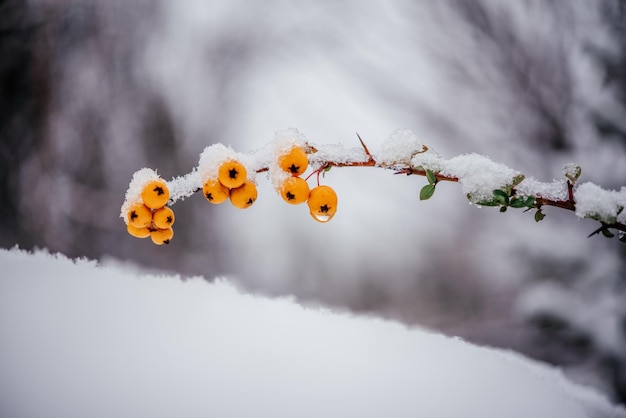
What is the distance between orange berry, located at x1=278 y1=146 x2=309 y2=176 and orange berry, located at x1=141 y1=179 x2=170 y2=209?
17 centimetres

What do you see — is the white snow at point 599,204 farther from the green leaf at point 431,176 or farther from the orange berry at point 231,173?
the orange berry at point 231,173

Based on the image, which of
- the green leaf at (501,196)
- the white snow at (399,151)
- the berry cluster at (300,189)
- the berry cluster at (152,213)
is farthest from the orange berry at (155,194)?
the green leaf at (501,196)

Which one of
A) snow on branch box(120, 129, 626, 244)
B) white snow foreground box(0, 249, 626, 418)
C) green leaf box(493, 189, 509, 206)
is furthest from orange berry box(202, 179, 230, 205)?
white snow foreground box(0, 249, 626, 418)

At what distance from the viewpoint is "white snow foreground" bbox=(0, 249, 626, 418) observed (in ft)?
2.58

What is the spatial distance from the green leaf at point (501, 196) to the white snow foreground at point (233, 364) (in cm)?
58

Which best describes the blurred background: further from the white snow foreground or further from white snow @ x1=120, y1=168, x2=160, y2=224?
white snow @ x1=120, y1=168, x2=160, y2=224

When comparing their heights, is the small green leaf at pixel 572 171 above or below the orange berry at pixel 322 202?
above

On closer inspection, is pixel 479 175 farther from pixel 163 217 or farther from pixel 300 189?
pixel 163 217

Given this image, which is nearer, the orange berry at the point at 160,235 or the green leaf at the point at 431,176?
the green leaf at the point at 431,176

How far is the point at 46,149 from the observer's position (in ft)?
4.35

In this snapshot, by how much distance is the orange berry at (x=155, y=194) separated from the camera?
0.48 meters

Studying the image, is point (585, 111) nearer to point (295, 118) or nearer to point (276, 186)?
point (295, 118)

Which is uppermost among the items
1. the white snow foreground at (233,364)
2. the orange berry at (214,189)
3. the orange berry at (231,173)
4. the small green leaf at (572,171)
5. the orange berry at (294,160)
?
the small green leaf at (572,171)

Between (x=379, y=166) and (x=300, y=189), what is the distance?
0.35 feet
